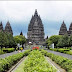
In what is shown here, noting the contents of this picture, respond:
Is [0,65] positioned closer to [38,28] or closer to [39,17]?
[38,28]

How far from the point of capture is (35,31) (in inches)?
5477

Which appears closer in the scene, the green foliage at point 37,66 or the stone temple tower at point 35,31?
the green foliage at point 37,66

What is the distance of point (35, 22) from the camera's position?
13650 cm

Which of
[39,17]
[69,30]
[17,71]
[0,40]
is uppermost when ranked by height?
[39,17]

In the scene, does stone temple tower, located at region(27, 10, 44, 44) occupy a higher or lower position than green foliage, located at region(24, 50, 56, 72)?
higher

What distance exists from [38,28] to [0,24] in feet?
115

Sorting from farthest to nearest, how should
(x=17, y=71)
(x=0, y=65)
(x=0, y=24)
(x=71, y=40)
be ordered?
(x=0, y=24) < (x=71, y=40) < (x=17, y=71) < (x=0, y=65)

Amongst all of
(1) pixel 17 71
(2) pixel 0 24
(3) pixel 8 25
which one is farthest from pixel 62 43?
(3) pixel 8 25

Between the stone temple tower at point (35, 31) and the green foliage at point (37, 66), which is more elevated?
the stone temple tower at point (35, 31)

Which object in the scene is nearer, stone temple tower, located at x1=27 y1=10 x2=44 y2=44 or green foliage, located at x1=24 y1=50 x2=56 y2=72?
green foliage, located at x1=24 y1=50 x2=56 y2=72

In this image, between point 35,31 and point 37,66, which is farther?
point 35,31

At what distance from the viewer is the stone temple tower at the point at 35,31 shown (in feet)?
454

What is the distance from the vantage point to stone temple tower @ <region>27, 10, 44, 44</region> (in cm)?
13825

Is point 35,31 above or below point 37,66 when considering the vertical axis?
above
